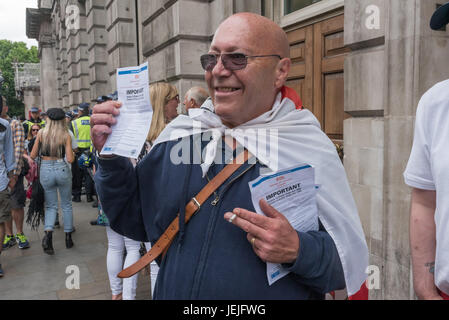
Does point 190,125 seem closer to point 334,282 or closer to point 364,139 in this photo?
point 334,282

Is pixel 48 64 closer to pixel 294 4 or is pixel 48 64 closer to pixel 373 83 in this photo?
pixel 294 4

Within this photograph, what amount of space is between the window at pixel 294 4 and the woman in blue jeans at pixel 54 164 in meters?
3.70

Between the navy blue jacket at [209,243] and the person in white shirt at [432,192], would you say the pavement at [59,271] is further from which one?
the person in white shirt at [432,192]

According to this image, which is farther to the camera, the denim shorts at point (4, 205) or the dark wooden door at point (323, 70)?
the denim shorts at point (4, 205)

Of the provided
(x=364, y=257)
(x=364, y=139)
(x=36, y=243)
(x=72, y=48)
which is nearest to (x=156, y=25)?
(x=36, y=243)

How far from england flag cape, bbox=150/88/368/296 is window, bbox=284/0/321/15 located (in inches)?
128

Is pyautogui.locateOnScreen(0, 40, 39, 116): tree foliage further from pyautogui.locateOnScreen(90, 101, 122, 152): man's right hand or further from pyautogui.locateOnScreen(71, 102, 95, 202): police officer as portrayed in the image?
pyautogui.locateOnScreen(90, 101, 122, 152): man's right hand

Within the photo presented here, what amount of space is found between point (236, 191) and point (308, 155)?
367mm

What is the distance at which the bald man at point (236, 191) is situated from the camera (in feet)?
4.84

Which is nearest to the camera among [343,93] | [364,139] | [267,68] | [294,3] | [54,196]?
[267,68]

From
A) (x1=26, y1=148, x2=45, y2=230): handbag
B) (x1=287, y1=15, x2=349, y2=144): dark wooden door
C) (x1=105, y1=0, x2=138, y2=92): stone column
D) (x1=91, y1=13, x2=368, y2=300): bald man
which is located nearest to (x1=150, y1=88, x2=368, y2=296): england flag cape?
(x1=91, y1=13, x2=368, y2=300): bald man

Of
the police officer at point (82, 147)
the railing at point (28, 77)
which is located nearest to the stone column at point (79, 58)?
the police officer at point (82, 147)

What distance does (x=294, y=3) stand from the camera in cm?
483

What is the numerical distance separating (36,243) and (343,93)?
17.0 feet
